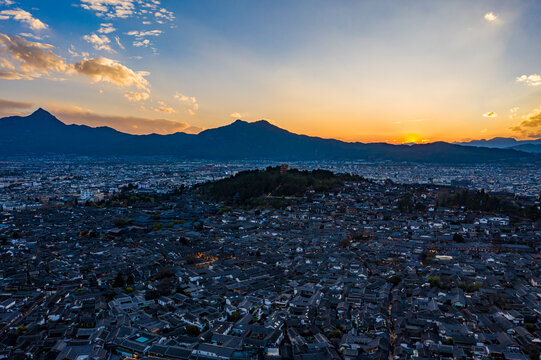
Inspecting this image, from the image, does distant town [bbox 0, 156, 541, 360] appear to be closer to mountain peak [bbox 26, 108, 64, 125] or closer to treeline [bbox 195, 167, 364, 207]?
treeline [bbox 195, 167, 364, 207]

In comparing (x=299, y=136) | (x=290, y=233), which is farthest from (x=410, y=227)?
(x=299, y=136)

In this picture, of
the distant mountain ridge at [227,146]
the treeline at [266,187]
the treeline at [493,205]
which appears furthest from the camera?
the distant mountain ridge at [227,146]

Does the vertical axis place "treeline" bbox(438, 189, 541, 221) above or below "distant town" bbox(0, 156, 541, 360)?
above

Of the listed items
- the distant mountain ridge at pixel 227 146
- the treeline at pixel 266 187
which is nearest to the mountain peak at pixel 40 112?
the distant mountain ridge at pixel 227 146

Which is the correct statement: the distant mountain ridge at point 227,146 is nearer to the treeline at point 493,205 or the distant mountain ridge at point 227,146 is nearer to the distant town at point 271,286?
the treeline at point 493,205

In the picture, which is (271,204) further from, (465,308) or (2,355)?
(2,355)

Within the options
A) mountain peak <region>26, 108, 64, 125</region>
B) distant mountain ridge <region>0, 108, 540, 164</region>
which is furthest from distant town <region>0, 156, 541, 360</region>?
mountain peak <region>26, 108, 64, 125</region>
